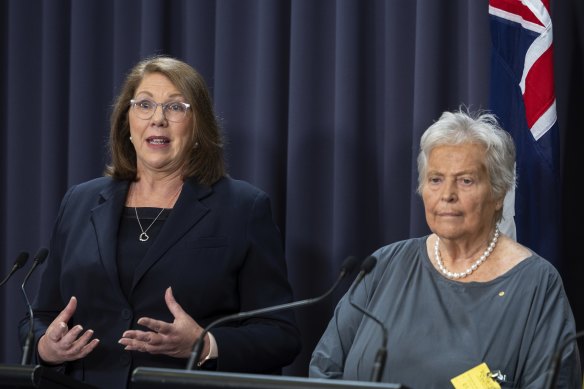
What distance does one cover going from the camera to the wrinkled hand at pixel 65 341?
10.3 feet

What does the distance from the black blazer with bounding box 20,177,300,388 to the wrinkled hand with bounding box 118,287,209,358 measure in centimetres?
18

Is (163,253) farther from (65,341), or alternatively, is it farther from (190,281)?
(65,341)

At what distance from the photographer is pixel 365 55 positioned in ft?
13.7

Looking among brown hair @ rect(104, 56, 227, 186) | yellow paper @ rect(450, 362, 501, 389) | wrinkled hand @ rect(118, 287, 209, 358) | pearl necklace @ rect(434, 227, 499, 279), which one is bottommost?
yellow paper @ rect(450, 362, 501, 389)

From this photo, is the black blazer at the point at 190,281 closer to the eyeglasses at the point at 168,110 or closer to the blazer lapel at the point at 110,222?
the blazer lapel at the point at 110,222

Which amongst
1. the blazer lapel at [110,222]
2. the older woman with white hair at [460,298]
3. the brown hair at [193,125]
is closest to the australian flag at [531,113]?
the older woman with white hair at [460,298]

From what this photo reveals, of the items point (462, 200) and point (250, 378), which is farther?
point (462, 200)

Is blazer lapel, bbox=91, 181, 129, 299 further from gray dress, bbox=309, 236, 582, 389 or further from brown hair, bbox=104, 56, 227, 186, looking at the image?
gray dress, bbox=309, 236, 582, 389

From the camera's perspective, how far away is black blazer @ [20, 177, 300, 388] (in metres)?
3.38

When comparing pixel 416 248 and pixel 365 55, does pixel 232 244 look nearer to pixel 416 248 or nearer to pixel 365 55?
pixel 416 248

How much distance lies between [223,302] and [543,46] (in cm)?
140

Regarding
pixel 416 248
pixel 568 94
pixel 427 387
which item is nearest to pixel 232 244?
pixel 416 248

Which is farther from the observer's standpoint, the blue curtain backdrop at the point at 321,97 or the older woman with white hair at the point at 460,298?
the blue curtain backdrop at the point at 321,97

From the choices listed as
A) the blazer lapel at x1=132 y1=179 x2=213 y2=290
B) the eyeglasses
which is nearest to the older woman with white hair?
the blazer lapel at x1=132 y1=179 x2=213 y2=290
